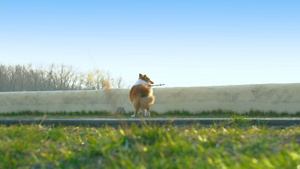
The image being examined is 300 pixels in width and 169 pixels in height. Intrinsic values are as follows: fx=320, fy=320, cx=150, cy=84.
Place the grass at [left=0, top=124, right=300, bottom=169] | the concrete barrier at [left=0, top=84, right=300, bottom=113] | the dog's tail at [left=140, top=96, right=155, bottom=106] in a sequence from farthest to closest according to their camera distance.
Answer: the concrete barrier at [left=0, top=84, right=300, bottom=113] → the dog's tail at [left=140, top=96, right=155, bottom=106] → the grass at [left=0, top=124, right=300, bottom=169]

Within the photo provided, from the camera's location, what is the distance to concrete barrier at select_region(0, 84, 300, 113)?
10.4m

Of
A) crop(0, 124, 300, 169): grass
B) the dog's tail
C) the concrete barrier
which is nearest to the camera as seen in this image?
crop(0, 124, 300, 169): grass

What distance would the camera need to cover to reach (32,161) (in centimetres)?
302

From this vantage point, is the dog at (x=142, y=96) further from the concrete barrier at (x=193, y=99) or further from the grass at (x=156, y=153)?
the grass at (x=156, y=153)

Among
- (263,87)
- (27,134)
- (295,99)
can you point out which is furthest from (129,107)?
(27,134)

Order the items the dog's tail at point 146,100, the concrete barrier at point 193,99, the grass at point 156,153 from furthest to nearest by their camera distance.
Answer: the concrete barrier at point 193,99
the dog's tail at point 146,100
the grass at point 156,153

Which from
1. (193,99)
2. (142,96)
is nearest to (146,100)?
(142,96)

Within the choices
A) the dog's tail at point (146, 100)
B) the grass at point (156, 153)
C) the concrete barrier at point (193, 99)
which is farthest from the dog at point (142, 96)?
the grass at point (156, 153)

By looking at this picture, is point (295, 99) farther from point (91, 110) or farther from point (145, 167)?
point (145, 167)

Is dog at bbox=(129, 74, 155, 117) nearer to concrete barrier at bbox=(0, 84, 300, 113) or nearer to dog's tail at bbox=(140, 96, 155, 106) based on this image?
dog's tail at bbox=(140, 96, 155, 106)

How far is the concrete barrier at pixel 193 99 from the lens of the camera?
1037cm

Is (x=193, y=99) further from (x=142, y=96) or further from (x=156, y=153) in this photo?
(x=156, y=153)

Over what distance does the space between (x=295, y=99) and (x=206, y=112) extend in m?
2.85

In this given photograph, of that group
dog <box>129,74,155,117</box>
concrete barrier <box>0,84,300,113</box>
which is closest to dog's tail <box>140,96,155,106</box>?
dog <box>129,74,155,117</box>
